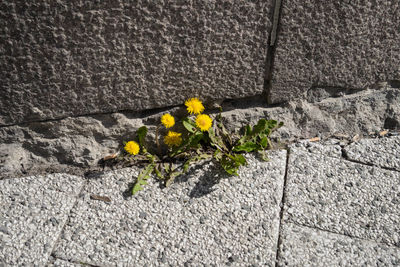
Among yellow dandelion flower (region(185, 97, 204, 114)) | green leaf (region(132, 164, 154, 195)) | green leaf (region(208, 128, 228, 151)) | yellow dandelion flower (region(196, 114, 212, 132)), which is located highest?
yellow dandelion flower (region(185, 97, 204, 114))

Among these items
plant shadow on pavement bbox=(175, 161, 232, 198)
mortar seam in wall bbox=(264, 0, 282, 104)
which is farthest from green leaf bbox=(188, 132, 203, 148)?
mortar seam in wall bbox=(264, 0, 282, 104)

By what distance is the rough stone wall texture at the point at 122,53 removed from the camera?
204 centimetres

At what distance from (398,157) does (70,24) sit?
2023mm

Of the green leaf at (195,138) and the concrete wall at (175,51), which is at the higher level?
the concrete wall at (175,51)

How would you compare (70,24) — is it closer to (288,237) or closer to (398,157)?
(288,237)

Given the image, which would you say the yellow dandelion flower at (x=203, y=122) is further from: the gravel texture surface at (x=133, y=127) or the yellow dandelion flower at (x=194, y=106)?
the gravel texture surface at (x=133, y=127)

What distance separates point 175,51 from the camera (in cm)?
230

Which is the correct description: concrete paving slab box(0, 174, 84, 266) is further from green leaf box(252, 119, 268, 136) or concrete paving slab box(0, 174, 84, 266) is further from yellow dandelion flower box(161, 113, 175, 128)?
green leaf box(252, 119, 268, 136)

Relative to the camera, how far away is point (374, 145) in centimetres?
279

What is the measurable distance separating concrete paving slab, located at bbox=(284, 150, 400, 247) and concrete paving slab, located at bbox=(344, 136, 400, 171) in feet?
0.21

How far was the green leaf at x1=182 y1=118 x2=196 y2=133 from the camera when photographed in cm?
249

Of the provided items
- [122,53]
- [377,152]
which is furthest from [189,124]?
[377,152]

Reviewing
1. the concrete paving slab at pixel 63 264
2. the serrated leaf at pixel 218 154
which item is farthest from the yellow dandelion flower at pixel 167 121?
the concrete paving slab at pixel 63 264

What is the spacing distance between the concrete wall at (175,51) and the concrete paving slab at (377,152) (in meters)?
0.39
